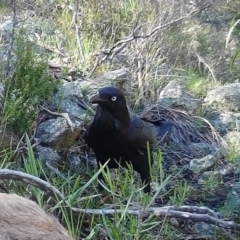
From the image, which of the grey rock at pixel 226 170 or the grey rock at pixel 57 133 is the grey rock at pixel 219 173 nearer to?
the grey rock at pixel 226 170

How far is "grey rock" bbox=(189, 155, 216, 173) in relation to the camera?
4.38 meters

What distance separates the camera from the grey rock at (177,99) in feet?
17.4

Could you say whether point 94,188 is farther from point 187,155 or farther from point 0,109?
point 187,155

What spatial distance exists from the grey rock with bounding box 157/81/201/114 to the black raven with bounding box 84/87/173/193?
1.39m

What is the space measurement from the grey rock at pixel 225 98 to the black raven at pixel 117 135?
1838 millimetres

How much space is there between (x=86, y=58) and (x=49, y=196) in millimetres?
2889

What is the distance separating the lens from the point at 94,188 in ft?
11.4

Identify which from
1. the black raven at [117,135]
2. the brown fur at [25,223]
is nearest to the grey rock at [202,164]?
the black raven at [117,135]

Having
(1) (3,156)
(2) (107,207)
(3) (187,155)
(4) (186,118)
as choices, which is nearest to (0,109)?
(1) (3,156)

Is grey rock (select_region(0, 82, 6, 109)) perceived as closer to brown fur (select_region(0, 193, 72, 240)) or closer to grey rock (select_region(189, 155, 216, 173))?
grey rock (select_region(189, 155, 216, 173))

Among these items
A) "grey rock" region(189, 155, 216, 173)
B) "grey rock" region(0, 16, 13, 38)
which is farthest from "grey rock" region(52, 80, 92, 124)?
"grey rock" region(189, 155, 216, 173)

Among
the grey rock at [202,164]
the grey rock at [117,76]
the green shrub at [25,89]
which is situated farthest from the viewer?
the grey rock at [117,76]

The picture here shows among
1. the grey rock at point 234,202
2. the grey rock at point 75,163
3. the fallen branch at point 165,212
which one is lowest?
the grey rock at point 75,163

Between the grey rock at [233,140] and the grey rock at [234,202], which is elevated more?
the grey rock at [234,202]
